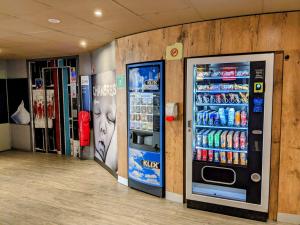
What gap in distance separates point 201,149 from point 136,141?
1.07 metres

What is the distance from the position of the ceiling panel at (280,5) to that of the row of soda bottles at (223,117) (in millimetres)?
1181

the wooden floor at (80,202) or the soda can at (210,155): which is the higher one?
the soda can at (210,155)

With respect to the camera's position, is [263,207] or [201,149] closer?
[263,207]

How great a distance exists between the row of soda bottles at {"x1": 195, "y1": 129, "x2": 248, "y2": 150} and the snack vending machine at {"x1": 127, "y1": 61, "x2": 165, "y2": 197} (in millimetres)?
580

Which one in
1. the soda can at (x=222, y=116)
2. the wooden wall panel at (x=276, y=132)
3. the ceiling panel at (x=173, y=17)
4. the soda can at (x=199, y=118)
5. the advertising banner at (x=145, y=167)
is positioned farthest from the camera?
the advertising banner at (x=145, y=167)

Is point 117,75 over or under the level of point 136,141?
over

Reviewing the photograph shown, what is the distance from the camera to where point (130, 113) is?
397 cm

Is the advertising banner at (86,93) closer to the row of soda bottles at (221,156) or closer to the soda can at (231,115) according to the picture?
the row of soda bottles at (221,156)

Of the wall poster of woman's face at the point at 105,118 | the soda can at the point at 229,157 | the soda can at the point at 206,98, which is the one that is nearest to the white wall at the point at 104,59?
the wall poster of woman's face at the point at 105,118

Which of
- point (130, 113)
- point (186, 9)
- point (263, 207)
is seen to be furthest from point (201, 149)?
point (186, 9)

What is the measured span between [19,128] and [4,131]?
1.40 ft

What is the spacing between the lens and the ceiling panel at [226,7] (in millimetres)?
2459

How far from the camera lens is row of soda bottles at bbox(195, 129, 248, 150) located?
313cm

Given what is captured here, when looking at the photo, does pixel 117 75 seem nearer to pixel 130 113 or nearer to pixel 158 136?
pixel 130 113
